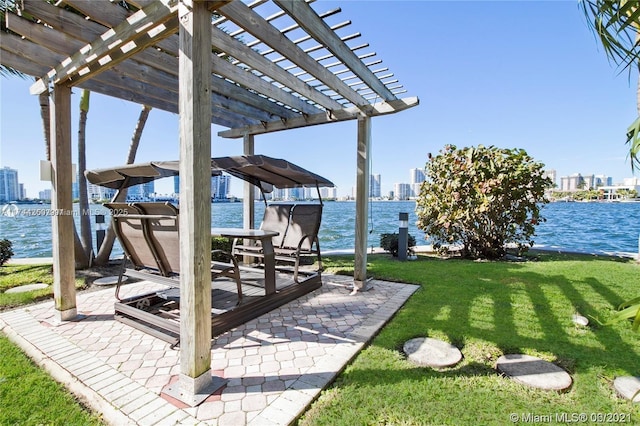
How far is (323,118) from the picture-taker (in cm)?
488

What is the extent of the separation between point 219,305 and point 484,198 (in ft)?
19.7

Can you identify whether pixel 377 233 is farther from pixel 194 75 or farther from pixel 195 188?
pixel 194 75

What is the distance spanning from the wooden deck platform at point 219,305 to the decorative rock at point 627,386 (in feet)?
10.2

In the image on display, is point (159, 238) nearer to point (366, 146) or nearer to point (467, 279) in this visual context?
point (366, 146)

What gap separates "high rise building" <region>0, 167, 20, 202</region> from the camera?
13188 mm

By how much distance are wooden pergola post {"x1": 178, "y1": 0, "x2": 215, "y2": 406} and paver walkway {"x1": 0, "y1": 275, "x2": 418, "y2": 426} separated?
252mm

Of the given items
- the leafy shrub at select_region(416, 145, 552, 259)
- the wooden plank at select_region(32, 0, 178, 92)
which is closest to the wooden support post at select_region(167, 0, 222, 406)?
the wooden plank at select_region(32, 0, 178, 92)

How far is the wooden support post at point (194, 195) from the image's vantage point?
1.94m

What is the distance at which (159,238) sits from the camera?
3004mm

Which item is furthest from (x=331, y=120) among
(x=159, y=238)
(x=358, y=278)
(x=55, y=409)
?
(x=55, y=409)

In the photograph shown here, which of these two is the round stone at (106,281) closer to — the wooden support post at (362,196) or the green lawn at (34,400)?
the green lawn at (34,400)

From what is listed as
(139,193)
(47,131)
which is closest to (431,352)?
(47,131)

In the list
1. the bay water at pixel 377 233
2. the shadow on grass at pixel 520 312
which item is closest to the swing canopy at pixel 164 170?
the bay water at pixel 377 233

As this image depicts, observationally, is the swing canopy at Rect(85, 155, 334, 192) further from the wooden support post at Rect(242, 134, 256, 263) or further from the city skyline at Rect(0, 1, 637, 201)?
the wooden support post at Rect(242, 134, 256, 263)
